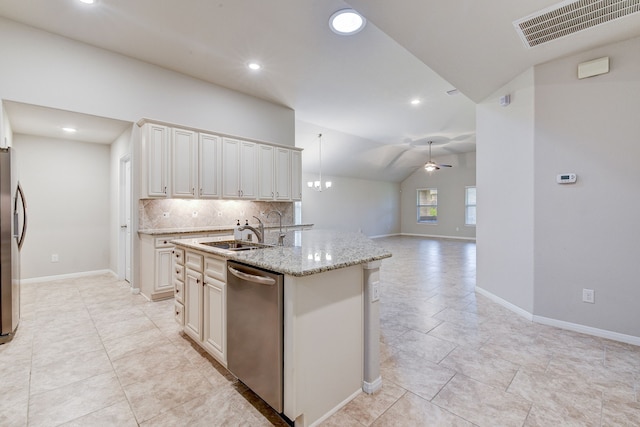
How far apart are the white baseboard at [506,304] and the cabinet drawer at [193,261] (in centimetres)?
339

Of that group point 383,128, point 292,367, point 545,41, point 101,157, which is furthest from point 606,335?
point 101,157

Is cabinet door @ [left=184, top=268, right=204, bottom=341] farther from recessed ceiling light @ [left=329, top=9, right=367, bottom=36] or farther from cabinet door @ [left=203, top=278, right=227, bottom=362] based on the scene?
recessed ceiling light @ [left=329, top=9, right=367, bottom=36]

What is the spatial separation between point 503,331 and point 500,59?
2.72 m

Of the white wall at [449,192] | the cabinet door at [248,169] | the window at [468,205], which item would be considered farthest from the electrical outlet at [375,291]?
the window at [468,205]

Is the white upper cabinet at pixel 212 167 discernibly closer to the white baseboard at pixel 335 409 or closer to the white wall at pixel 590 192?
the white baseboard at pixel 335 409

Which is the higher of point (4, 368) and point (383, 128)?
point (383, 128)

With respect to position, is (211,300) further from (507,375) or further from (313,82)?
(313,82)

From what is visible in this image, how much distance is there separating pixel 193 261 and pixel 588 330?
3751 mm

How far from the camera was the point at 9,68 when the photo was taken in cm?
309

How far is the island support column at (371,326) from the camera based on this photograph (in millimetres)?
1864

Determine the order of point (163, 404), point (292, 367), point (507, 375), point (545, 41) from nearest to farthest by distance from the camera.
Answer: point (292, 367), point (163, 404), point (507, 375), point (545, 41)

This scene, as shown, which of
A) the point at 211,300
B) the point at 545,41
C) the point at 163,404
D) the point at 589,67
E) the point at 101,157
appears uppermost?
the point at 545,41

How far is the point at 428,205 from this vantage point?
1225 centimetres

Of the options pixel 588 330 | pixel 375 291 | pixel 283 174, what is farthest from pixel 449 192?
pixel 375 291
